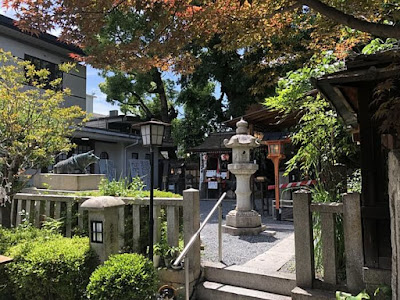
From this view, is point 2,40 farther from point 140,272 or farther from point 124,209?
point 140,272

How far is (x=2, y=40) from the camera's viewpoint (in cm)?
1316

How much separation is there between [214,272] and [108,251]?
5.55ft

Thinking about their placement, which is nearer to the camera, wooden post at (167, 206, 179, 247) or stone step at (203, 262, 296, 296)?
stone step at (203, 262, 296, 296)

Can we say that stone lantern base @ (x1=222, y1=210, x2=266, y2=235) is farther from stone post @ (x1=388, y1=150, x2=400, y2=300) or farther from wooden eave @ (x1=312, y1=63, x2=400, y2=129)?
stone post @ (x1=388, y1=150, x2=400, y2=300)

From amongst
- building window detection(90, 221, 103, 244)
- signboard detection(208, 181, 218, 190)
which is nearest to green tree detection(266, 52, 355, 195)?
building window detection(90, 221, 103, 244)

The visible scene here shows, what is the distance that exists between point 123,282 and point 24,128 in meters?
4.50

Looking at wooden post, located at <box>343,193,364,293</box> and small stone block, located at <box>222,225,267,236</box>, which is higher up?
wooden post, located at <box>343,193,364,293</box>

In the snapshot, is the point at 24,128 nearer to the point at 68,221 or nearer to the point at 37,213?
the point at 37,213

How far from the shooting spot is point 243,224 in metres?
7.88

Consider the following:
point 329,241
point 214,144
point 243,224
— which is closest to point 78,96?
point 214,144

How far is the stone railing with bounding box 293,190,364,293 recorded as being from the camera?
3635 mm

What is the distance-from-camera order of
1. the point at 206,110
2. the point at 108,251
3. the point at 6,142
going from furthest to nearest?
1. the point at 206,110
2. the point at 6,142
3. the point at 108,251

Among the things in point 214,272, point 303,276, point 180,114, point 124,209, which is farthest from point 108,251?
point 180,114

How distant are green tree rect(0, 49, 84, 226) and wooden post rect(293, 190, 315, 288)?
Answer: 17.8 feet
